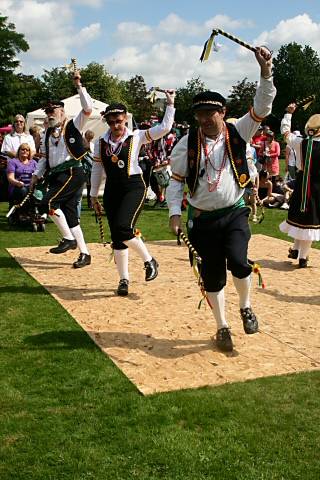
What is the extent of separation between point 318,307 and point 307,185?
6.83 ft

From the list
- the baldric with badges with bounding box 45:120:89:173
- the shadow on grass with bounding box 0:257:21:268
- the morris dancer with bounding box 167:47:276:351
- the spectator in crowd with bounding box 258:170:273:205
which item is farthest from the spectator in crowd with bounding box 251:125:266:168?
the morris dancer with bounding box 167:47:276:351

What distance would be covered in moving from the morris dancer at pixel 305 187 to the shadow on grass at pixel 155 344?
3.17 meters

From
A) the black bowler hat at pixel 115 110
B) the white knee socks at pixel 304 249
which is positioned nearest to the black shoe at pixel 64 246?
the black bowler hat at pixel 115 110

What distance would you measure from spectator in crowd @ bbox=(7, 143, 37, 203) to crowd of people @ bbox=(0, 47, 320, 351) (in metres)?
0.02

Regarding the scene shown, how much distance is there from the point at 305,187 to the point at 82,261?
3.09m

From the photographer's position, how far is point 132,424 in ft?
12.0

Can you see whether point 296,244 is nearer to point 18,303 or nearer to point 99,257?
point 99,257

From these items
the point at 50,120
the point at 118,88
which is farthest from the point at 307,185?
the point at 118,88

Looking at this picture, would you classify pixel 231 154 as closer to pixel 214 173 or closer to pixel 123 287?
pixel 214 173

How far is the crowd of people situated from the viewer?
4609 mm

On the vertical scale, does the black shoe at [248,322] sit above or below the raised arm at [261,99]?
below

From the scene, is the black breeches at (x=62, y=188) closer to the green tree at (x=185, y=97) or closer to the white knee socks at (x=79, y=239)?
the white knee socks at (x=79, y=239)

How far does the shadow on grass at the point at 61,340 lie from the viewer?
5.02m

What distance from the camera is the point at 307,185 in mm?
7715
